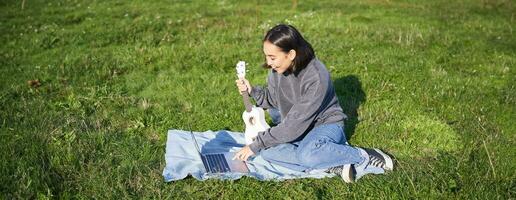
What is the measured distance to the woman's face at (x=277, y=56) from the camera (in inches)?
225

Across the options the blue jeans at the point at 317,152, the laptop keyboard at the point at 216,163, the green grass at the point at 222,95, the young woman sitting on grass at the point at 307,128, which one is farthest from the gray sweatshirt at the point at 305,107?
the green grass at the point at 222,95

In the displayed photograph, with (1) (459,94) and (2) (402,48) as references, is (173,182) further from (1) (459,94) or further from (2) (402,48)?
(2) (402,48)

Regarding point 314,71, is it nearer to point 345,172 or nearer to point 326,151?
point 326,151

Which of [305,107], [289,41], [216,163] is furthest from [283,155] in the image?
[289,41]

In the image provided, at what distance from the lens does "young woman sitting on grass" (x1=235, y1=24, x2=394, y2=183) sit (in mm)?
5746

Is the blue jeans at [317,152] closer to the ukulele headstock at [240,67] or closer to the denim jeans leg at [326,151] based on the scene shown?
the denim jeans leg at [326,151]

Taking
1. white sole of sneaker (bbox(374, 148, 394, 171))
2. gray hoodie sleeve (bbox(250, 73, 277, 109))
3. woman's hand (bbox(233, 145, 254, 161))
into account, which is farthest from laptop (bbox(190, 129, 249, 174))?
white sole of sneaker (bbox(374, 148, 394, 171))

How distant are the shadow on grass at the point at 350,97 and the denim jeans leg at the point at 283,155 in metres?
1.13

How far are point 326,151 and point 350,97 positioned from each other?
2.69m

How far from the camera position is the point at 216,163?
20.0 ft

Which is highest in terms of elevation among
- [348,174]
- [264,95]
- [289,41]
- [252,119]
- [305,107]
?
[289,41]

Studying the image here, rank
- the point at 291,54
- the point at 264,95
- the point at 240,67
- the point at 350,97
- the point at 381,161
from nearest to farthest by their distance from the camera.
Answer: the point at 291,54
the point at 381,161
the point at 240,67
the point at 264,95
the point at 350,97

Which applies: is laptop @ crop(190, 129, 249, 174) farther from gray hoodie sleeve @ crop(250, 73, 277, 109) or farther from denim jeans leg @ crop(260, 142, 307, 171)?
gray hoodie sleeve @ crop(250, 73, 277, 109)

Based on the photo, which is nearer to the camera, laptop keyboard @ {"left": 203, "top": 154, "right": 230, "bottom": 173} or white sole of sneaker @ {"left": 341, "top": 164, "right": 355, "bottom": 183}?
white sole of sneaker @ {"left": 341, "top": 164, "right": 355, "bottom": 183}
